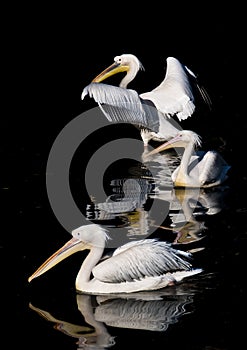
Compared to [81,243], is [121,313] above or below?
below

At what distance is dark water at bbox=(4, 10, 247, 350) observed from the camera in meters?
5.80

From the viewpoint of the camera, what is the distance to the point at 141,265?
6406mm

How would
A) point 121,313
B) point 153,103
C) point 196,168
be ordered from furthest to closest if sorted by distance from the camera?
point 153,103 < point 196,168 < point 121,313

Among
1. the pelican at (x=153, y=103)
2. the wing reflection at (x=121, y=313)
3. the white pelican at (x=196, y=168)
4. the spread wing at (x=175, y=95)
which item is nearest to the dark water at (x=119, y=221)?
the wing reflection at (x=121, y=313)

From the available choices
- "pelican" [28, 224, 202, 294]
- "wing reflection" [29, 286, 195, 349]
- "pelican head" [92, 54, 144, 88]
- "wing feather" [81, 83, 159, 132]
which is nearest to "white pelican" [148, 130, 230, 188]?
"wing feather" [81, 83, 159, 132]

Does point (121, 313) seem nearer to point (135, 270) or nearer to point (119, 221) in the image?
point (135, 270)

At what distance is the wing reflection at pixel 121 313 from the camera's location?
19.0 ft

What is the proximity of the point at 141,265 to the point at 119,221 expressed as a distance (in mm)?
1565

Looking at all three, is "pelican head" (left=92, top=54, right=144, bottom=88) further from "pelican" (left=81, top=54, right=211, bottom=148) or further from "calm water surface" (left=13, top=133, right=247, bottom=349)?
"calm water surface" (left=13, top=133, right=247, bottom=349)

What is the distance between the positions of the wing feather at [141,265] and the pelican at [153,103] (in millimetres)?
3516

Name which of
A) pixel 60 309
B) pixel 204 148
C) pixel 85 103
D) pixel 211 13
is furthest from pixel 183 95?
pixel 211 13

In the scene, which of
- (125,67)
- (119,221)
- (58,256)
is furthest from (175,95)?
(58,256)

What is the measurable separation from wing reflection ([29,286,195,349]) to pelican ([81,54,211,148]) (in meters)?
3.77

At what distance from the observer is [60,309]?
6.14 metres
